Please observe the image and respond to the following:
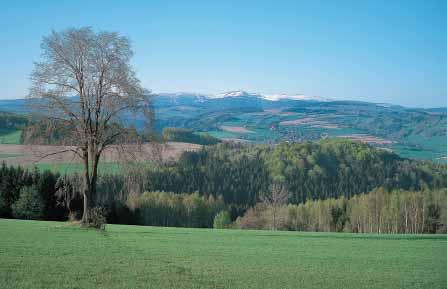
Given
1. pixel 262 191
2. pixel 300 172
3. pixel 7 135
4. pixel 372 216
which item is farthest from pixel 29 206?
pixel 300 172

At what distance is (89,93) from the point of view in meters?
28.1

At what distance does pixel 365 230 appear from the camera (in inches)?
3076

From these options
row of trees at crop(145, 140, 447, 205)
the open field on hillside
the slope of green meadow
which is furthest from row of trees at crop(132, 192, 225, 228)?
the open field on hillside

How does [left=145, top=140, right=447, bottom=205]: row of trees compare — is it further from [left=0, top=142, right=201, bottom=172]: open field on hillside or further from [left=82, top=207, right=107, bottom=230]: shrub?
[left=0, top=142, right=201, bottom=172]: open field on hillside

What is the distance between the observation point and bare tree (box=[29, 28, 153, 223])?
27469 millimetres

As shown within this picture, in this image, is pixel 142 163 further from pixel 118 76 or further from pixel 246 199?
pixel 246 199

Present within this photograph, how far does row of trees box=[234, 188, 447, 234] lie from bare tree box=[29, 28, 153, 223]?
54632 millimetres

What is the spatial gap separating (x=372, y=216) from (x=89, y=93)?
62798 millimetres

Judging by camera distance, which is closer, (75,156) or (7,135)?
(75,156)

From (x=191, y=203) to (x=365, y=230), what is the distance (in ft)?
119

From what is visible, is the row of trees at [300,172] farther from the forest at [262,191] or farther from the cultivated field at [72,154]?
the cultivated field at [72,154]

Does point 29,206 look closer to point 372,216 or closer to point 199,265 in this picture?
point 199,265

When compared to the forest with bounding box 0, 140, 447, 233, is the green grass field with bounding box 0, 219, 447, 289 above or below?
above

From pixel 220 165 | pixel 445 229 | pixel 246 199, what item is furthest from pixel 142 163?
pixel 220 165
